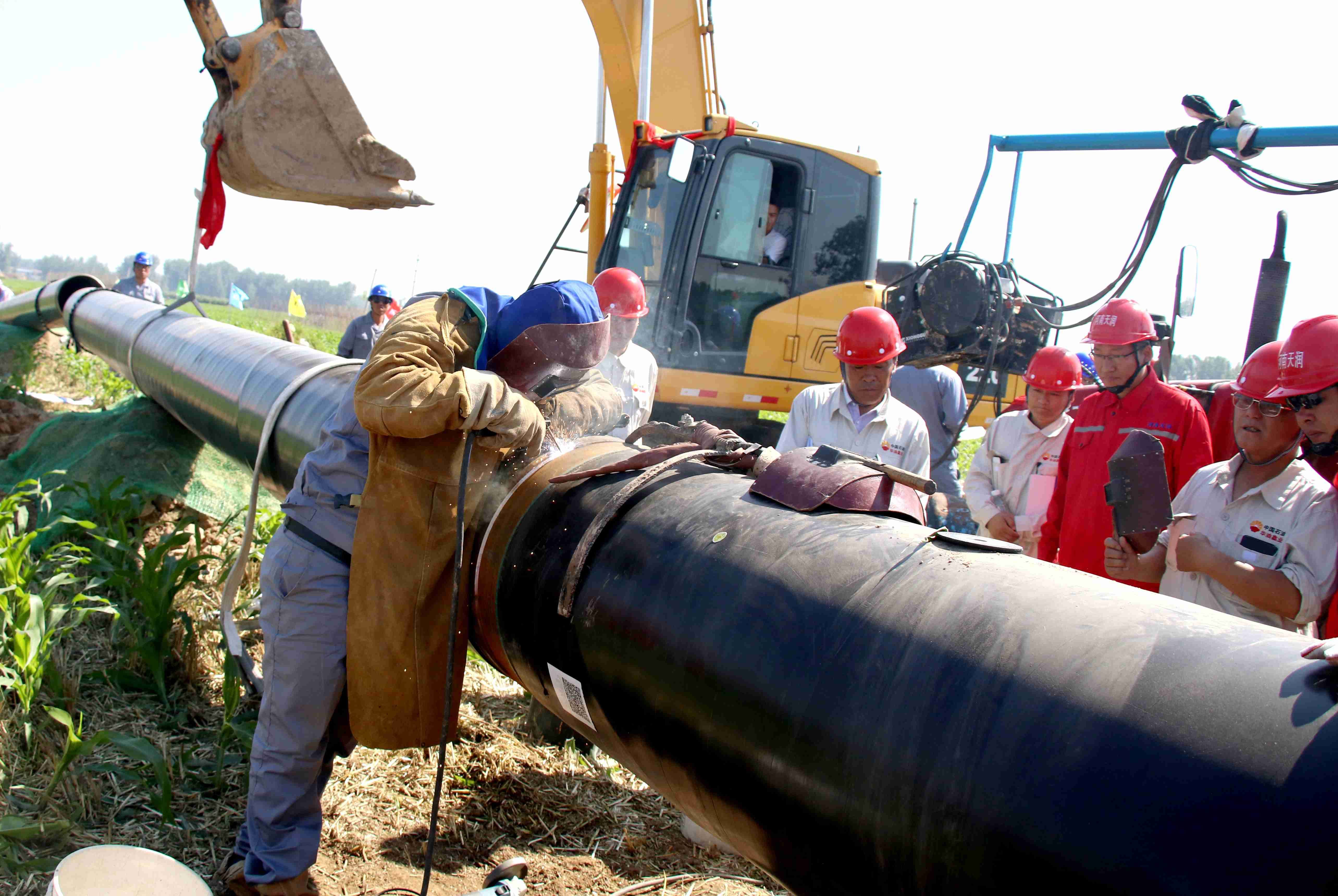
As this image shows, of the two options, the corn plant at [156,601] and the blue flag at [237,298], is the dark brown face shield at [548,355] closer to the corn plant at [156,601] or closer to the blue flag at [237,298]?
the corn plant at [156,601]

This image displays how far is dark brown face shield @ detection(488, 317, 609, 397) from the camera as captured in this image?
1996 mm

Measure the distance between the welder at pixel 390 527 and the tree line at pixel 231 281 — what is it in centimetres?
7435

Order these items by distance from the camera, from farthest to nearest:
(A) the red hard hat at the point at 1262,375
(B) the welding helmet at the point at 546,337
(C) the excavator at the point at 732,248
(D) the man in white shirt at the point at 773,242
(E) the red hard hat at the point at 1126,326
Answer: (D) the man in white shirt at the point at 773,242 < (C) the excavator at the point at 732,248 < (E) the red hard hat at the point at 1126,326 < (A) the red hard hat at the point at 1262,375 < (B) the welding helmet at the point at 546,337

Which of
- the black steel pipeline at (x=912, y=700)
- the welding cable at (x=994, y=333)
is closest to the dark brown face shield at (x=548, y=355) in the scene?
the black steel pipeline at (x=912, y=700)

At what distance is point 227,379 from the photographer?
3688mm

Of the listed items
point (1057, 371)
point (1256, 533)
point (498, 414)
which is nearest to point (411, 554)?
point (498, 414)

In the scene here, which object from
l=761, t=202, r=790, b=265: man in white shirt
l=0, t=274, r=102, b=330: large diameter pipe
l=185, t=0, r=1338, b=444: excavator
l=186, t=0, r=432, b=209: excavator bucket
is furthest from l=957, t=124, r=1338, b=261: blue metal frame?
l=0, t=274, r=102, b=330: large diameter pipe

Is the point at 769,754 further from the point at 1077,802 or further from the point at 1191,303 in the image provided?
the point at 1191,303

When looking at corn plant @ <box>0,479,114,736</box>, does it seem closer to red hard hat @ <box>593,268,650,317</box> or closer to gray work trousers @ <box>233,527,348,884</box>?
gray work trousers @ <box>233,527,348,884</box>

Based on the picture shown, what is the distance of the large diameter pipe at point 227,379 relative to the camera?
115 inches

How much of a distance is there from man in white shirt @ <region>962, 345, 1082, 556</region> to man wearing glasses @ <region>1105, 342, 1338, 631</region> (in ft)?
3.60

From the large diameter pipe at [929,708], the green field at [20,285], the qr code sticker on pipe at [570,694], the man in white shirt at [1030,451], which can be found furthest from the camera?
the green field at [20,285]

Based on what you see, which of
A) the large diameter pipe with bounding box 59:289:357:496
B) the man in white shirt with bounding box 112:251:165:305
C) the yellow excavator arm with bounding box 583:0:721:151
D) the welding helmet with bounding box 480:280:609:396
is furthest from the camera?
the man in white shirt with bounding box 112:251:165:305

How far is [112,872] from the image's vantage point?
1664mm
